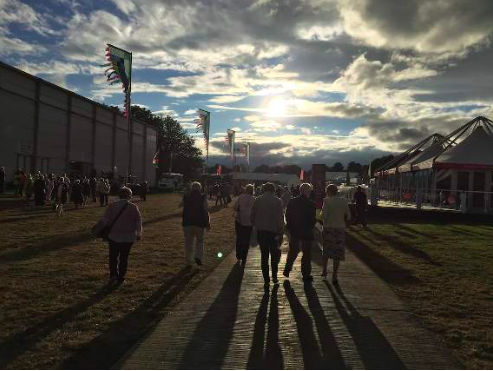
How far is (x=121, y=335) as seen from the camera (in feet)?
18.1

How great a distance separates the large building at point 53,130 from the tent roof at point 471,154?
16827 mm

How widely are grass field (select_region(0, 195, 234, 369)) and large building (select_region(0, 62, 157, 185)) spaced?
16987 mm

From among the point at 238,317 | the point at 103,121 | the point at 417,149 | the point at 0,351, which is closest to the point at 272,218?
the point at 238,317

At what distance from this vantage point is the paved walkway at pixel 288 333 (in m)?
4.67

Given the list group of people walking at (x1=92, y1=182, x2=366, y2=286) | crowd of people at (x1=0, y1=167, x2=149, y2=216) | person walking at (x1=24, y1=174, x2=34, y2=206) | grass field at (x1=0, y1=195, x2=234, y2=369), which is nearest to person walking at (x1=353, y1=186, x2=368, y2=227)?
grass field at (x1=0, y1=195, x2=234, y2=369)

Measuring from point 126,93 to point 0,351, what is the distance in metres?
23.8

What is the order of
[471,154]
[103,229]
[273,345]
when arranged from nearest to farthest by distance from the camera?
1. [273,345]
2. [103,229]
3. [471,154]

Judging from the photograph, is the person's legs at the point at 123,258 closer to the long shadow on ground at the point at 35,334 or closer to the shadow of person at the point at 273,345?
the long shadow on ground at the point at 35,334

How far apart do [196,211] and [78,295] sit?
281 cm

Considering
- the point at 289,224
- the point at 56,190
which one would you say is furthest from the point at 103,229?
the point at 56,190

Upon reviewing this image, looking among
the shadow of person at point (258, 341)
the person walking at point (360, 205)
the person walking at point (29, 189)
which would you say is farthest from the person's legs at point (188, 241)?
the person walking at point (29, 189)

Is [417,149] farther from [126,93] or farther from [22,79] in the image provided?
[22,79]

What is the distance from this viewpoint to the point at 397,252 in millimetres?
13023

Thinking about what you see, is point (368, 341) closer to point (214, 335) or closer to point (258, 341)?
point (258, 341)
